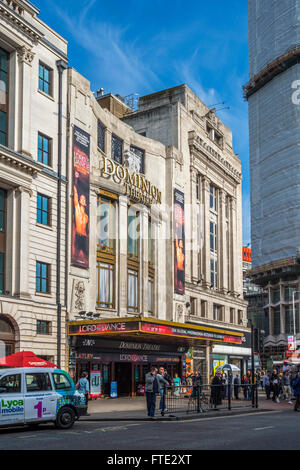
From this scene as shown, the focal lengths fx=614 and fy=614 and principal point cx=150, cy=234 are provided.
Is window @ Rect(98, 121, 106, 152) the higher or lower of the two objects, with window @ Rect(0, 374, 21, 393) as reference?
higher

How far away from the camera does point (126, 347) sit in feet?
129

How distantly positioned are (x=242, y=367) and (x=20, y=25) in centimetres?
4146

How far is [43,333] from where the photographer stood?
32.8 metres

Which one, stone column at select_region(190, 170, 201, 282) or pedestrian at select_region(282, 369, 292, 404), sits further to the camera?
stone column at select_region(190, 170, 201, 282)

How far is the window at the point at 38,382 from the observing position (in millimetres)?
18734

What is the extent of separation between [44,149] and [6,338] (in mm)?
10895

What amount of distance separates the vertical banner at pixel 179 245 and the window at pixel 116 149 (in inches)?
266

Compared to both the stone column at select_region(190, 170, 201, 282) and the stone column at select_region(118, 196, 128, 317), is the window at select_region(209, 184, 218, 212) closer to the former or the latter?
the stone column at select_region(190, 170, 201, 282)

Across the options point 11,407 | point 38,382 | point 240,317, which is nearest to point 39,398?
point 38,382

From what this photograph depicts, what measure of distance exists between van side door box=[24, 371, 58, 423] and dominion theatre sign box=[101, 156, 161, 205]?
854 inches

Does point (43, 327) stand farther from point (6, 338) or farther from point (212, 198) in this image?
point (212, 198)

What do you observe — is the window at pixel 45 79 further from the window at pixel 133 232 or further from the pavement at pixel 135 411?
the pavement at pixel 135 411

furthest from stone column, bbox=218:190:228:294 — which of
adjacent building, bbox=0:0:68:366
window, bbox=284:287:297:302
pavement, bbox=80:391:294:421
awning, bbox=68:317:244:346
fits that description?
window, bbox=284:287:297:302

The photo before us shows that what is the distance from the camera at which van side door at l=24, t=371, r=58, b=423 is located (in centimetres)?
1844
